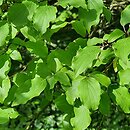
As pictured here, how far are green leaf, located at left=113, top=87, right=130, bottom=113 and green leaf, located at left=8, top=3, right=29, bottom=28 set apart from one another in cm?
43

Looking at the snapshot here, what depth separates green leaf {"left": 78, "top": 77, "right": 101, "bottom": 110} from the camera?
4.38 feet

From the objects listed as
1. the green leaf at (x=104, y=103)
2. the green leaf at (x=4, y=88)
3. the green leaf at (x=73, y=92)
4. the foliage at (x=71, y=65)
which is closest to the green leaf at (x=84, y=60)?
the foliage at (x=71, y=65)

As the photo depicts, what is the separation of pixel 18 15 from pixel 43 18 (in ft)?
0.32

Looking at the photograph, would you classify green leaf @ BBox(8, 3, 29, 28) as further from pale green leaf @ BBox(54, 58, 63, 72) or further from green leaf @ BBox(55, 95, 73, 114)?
green leaf @ BBox(55, 95, 73, 114)

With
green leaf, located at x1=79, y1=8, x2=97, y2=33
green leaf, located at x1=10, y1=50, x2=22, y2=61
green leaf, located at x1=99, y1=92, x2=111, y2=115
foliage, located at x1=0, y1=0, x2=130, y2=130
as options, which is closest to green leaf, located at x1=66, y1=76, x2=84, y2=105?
foliage, located at x1=0, y1=0, x2=130, y2=130

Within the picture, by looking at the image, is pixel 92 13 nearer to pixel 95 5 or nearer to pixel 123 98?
pixel 95 5

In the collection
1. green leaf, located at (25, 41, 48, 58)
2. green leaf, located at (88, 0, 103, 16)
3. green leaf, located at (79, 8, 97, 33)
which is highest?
green leaf, located at (88, 0, 103, 16)

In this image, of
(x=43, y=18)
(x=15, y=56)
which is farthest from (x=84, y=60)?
(x=15, y=56)

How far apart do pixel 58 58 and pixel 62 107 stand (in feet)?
0.65

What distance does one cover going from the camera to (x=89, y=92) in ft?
4.38

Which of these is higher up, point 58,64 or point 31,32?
point 31,32

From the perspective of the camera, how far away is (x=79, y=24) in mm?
1593

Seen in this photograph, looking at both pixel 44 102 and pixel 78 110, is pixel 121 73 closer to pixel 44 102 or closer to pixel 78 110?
pixel 78 110

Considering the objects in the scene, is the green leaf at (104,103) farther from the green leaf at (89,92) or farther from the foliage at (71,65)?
the green leaf at (89,92)
